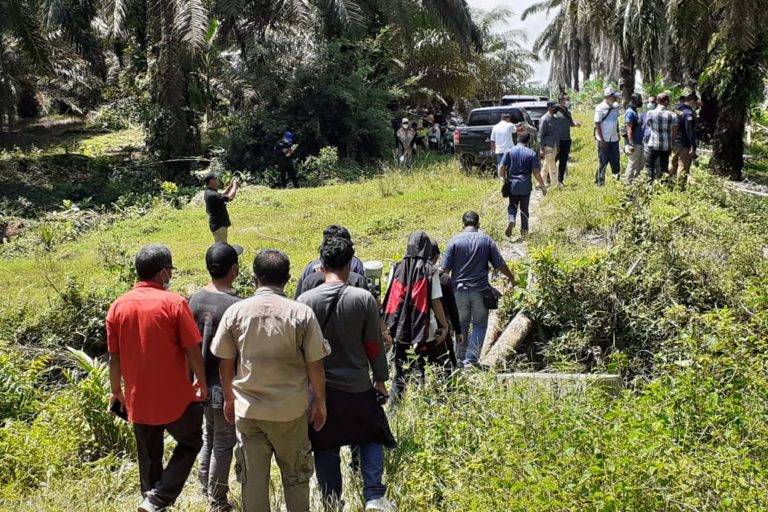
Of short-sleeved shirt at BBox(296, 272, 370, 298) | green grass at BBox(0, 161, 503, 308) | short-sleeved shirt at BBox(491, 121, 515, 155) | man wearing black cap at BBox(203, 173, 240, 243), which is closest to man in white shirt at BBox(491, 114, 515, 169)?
short-sleeved shirt at BBox(491, 121, 515, 155)

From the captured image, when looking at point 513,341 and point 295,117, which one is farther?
point 295,117

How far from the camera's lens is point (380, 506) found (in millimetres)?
4395

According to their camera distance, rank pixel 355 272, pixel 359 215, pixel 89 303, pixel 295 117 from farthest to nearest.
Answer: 1. pixel 295 117
2. pixel 359 215
3. pixel 89 303
4. pixel 355 272

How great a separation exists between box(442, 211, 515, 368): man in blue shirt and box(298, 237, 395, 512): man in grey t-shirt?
257 centimetres

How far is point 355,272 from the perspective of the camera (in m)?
5.46

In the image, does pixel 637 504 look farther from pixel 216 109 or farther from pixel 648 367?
pixel 216 109

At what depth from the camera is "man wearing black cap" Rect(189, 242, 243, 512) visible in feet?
15.5

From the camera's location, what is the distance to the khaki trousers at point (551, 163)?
13618 mm

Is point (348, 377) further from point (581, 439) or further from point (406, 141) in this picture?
point (406, 141)

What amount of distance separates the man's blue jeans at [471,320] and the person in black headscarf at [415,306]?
3.47 ft

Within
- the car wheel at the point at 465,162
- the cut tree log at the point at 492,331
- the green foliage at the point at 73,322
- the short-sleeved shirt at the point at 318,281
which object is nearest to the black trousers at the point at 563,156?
the car wheel at the point at 465,162

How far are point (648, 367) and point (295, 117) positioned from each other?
1631 cm

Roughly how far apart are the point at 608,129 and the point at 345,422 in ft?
33.5

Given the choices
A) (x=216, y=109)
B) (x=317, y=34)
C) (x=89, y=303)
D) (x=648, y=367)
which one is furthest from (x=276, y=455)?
(x=216, y=109)
